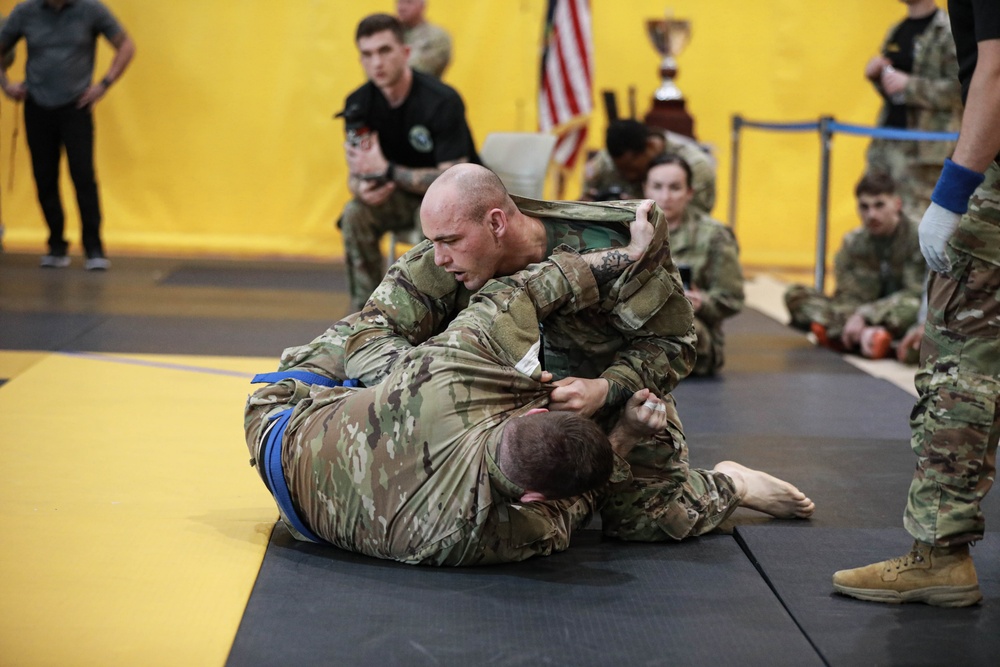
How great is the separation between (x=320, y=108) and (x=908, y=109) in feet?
16.0

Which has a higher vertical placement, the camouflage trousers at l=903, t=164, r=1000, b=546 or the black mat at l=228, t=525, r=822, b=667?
the camouflage trousers at l=903, t=164, r=1000, b=546

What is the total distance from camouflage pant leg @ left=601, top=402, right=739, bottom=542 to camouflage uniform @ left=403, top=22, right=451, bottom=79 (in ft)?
20.2

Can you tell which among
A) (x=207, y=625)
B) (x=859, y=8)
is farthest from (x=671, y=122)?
(x=207, y=625)

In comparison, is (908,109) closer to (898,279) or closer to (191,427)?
(898,279)

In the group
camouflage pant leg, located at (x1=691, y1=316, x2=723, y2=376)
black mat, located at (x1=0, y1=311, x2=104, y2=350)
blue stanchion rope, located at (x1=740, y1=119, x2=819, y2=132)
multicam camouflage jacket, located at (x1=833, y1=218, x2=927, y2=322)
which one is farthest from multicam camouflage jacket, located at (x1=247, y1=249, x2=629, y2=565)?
blue stanchion rope, located at (x1=740, y1=119, x2=819, y2=132)

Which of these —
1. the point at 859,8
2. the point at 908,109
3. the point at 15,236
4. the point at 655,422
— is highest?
the point at 859,8

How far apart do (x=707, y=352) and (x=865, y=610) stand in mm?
2776

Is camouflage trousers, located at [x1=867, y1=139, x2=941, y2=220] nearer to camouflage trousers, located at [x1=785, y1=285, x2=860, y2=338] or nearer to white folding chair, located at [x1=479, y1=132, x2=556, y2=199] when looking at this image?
camouflage trousers, located at [x1=785, y1=285, x2=860, y2=338]

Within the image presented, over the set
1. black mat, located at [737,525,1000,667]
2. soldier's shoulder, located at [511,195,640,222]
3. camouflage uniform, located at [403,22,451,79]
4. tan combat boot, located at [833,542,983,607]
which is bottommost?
black mat, located at [737,525,1000,667]

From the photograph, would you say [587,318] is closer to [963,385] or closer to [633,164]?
[963,385]

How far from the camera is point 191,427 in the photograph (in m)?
4.08

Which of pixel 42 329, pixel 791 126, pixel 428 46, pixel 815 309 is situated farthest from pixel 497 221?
pixel 428 46

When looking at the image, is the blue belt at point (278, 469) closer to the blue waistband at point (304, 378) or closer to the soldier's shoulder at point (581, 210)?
the blue waistband at point (304, 378)

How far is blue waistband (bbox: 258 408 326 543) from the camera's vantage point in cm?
274
